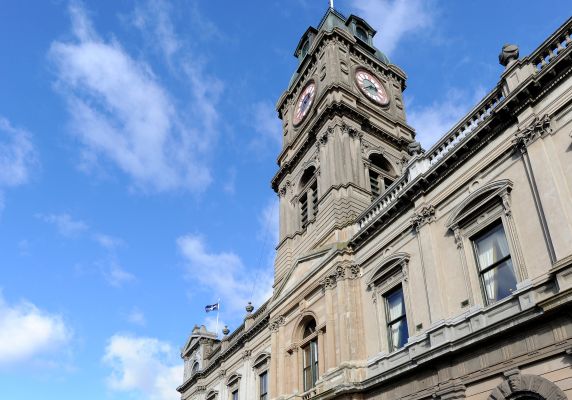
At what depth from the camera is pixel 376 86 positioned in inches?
1310

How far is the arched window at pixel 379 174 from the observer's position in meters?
27.1

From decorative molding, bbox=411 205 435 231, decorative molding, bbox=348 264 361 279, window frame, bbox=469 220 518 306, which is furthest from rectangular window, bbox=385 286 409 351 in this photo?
window frame, bbox=469 220 518 306

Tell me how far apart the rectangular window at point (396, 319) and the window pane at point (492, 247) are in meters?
3.77

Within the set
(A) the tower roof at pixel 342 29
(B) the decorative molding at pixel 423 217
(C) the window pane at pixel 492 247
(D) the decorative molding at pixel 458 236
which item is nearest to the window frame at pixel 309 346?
(B) the decorative molding at pixel 423 217

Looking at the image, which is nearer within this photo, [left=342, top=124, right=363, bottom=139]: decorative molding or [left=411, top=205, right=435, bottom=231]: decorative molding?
[left=411, top=205, right=435, bottom=231]: decorative molding

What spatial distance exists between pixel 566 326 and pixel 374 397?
7670mm

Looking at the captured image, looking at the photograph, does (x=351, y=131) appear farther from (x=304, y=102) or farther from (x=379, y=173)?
(x=304, y=102)

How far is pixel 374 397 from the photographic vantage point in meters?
17.9

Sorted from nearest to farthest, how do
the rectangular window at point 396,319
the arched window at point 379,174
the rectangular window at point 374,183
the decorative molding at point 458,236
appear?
the decorative molding at point 458,236, the rectangular window at point 396,319, the rectangular window at point 374,183, the arched window at point 379,174

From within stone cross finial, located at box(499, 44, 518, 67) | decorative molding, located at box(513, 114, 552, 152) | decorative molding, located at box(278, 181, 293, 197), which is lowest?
decorative molding, located at box(513, 114, 552, 152)

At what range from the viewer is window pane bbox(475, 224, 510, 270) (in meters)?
15.1

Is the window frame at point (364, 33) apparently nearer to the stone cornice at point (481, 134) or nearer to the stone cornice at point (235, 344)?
the stone cornice at point (481, 134)

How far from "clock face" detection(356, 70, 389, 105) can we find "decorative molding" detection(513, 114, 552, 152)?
16.9 m

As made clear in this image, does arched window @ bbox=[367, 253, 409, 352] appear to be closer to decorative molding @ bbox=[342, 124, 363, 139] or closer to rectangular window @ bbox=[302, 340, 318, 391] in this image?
rectangular window @ bbox=[302, 340, 318, 391]
